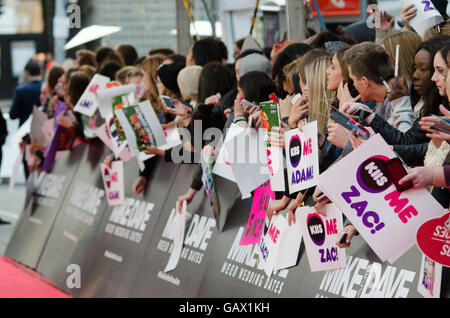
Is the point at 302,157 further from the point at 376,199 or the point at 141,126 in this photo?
the point at 141,126

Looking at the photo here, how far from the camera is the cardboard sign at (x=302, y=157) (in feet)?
16.0

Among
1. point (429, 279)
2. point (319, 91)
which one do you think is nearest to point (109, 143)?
point (319, 91)

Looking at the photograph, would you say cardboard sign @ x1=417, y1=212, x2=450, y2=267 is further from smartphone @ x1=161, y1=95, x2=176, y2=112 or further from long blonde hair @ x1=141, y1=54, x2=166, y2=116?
long blonde hair @ x1=141, y1=54, x2=166, y2=116

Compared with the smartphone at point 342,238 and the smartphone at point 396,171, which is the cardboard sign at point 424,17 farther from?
the smartphone at point 396,171

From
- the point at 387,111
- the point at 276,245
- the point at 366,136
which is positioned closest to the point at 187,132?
the point at 276,245

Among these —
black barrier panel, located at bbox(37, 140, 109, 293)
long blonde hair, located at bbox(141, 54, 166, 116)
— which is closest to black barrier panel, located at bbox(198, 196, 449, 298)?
long blonde hair, located at bbox(141, 54, 166, 116)

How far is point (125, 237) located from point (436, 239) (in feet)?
14.9

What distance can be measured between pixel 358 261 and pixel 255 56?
2735 millimetres

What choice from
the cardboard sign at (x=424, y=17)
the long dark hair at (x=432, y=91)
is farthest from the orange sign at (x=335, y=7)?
the long dark hair at (x=432, y=91)

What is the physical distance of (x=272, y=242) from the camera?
564 centimetres

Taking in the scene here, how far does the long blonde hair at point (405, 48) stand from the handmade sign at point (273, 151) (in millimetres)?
730

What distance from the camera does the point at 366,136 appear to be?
4289 mm

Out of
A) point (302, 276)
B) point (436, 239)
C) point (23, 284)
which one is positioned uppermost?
point (436, 239)

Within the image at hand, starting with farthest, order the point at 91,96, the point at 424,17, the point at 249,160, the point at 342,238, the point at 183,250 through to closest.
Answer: the point at 91,96
the point at 183,250
the point at 249,160
the point at 424,17
the point at 342,238
